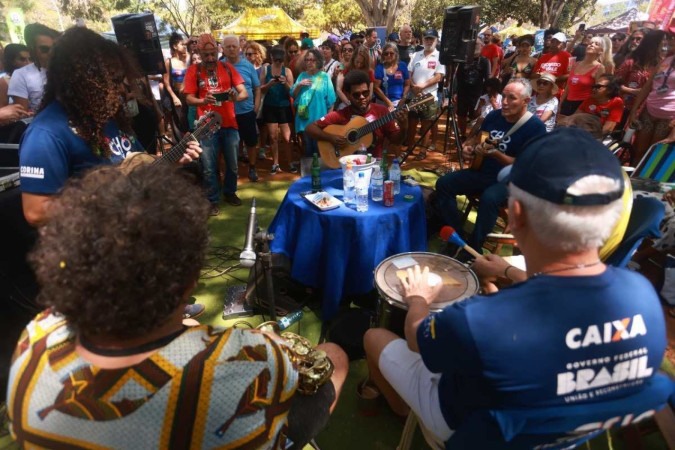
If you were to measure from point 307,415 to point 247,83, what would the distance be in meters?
4.74

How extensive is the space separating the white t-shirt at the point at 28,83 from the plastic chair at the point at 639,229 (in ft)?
16.5

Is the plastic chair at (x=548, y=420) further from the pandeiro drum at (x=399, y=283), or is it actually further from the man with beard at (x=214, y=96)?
the man with beard at (x=214, y=96)

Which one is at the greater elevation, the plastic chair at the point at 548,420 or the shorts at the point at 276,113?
the shorts at the point at 276,113

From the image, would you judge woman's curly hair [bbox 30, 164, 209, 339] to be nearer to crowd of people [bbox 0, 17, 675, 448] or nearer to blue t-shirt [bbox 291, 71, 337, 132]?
crowd of people [bbox 0, 17, 675, 448]

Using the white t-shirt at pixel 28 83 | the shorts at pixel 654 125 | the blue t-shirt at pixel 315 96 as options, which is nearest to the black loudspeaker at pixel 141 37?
the white t-shirt at pixel 28 83

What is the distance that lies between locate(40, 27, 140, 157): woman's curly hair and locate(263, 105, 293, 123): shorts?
3835 mm

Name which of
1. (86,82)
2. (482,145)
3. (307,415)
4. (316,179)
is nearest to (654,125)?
(482,145)

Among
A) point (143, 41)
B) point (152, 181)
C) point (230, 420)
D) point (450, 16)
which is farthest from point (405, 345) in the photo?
point (450, 16)

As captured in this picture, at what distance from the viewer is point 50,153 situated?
1812 millimetres

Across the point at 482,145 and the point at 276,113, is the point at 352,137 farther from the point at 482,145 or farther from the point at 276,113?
the point at 276,113

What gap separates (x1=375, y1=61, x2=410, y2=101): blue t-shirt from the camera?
255 inches

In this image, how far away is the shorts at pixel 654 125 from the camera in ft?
14.5

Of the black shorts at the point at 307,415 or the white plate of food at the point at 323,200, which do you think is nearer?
the black shorts at the point at 307,415

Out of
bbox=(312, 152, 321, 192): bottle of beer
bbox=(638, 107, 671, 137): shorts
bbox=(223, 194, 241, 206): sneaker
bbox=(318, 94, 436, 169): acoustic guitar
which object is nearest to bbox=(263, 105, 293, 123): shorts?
bbox=(223, 194, 241, 206): sneaker
